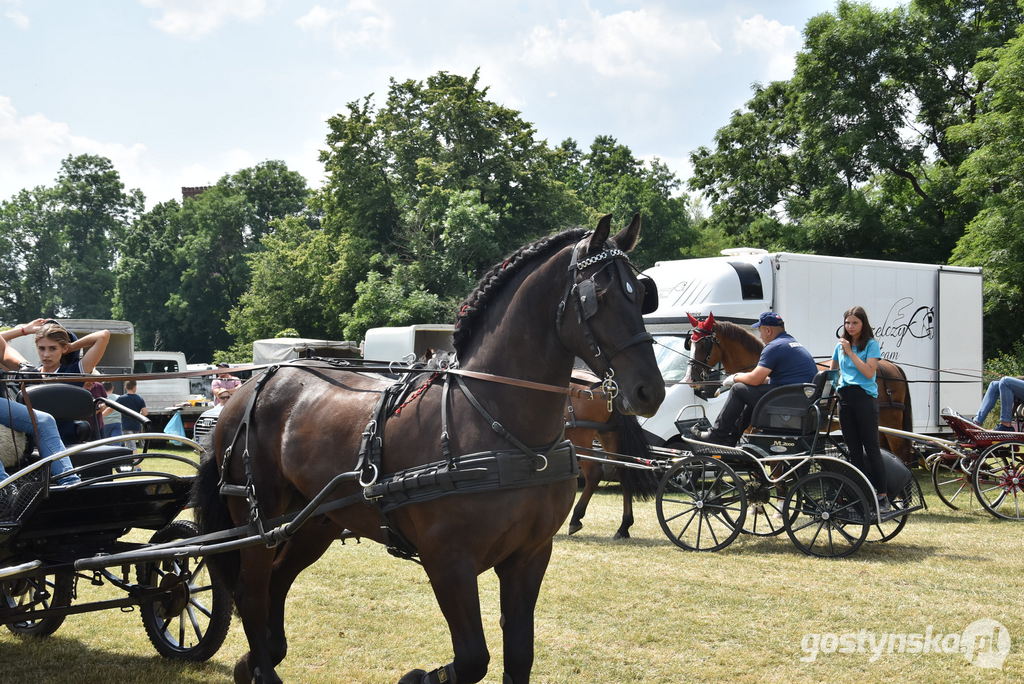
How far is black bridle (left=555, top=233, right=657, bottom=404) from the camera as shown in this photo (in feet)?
11.2

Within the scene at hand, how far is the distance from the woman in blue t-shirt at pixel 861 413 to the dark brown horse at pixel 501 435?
5.34m

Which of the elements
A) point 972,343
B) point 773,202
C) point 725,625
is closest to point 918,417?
point 972,343

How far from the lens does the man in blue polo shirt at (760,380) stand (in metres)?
8.58

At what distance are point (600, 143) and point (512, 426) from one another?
48.9m

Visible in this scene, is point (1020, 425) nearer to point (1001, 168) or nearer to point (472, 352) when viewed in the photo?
point (472, 352)

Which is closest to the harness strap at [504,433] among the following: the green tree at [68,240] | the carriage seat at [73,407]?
the carriage seat at [73,407]

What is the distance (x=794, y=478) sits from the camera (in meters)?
8.57

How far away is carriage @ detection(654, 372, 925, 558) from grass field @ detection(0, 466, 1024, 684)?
0.30 meters

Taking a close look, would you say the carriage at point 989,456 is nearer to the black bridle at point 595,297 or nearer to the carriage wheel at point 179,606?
the black bridle at point 595,297

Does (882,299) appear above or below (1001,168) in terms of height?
below

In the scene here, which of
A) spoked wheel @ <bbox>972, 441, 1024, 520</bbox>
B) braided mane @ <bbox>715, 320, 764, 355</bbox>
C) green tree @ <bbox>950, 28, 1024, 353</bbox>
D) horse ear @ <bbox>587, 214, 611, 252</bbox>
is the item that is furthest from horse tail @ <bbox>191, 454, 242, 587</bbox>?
green tree @ <bbox>950, 28, 1024, 353</bbox>

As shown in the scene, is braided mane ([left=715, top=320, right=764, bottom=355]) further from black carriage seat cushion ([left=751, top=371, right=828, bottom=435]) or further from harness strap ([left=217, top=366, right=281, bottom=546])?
harness strap ([left=217, top=366, right=281, bottom=546])

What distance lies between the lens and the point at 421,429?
12.4ft

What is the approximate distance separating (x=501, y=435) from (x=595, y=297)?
67cm
